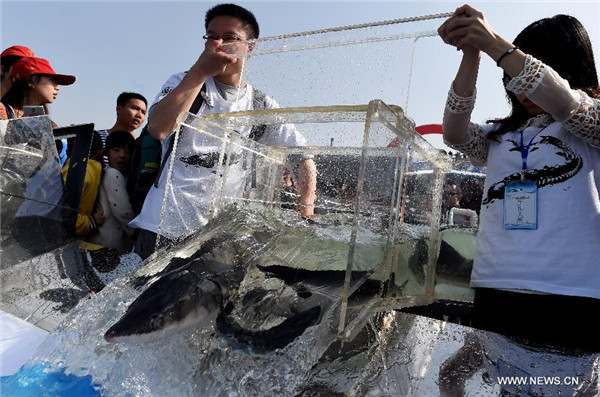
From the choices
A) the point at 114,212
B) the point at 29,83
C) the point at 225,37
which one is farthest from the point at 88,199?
the point at 225,37

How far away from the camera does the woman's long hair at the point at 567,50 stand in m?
1.27

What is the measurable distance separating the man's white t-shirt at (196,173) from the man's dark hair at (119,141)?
1.09m

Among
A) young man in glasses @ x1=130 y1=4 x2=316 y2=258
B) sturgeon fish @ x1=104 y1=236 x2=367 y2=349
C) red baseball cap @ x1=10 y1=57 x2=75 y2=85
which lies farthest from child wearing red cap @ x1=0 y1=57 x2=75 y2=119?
sturgeon fish @ x1=104 y1=236 x2=367 y2=349

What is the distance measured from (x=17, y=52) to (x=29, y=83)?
25 cm

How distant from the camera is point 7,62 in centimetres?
283

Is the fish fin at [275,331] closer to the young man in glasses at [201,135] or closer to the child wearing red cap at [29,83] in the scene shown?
the young man in glasses at [201,135]

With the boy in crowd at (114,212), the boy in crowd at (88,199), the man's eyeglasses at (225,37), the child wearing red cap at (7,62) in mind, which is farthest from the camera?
the child wearing red cap at (7,62)

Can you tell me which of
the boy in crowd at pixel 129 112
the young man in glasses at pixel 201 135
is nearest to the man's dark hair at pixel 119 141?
the boy in crowd at pixel 129 112

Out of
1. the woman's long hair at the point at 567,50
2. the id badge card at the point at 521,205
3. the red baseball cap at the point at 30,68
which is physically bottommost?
the id badge card at the point at 521,205

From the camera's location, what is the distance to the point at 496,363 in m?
0.92

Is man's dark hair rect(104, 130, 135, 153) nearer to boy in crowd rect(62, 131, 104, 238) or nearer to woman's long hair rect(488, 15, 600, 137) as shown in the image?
boy in crowd rect(62, 131, 104, 238)

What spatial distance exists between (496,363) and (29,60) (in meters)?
3.22

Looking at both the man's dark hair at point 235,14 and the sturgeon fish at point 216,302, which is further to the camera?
the man's dark hair at point 235,14

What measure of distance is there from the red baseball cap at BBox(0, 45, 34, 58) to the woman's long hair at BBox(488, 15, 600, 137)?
9.96ft
